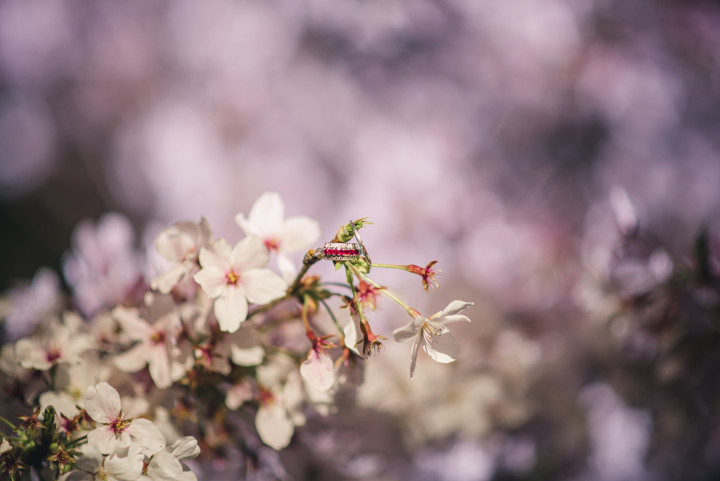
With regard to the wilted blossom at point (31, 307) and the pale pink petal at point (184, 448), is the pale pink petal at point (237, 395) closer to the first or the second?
the pale pink petal at point (184, 448)

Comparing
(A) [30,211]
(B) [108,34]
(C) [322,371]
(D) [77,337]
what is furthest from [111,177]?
(C) [322,371]

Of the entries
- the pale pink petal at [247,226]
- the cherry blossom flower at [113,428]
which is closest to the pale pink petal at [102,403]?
the cherry blossom flower at [113,428]

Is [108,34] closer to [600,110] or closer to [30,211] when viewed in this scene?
[30,211]

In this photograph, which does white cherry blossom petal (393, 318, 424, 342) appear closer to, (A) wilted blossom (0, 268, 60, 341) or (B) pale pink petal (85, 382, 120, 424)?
(B) pale pink petal (85, 382, 120, 424)

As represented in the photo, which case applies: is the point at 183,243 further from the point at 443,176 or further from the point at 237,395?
the point at 443,176

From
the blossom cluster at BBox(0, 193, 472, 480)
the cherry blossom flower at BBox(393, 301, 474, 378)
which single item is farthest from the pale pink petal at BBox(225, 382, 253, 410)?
the cherry blossom flower at BBox(393, 301, 474, 378)

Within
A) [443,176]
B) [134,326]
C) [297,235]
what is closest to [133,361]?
[134,326]
